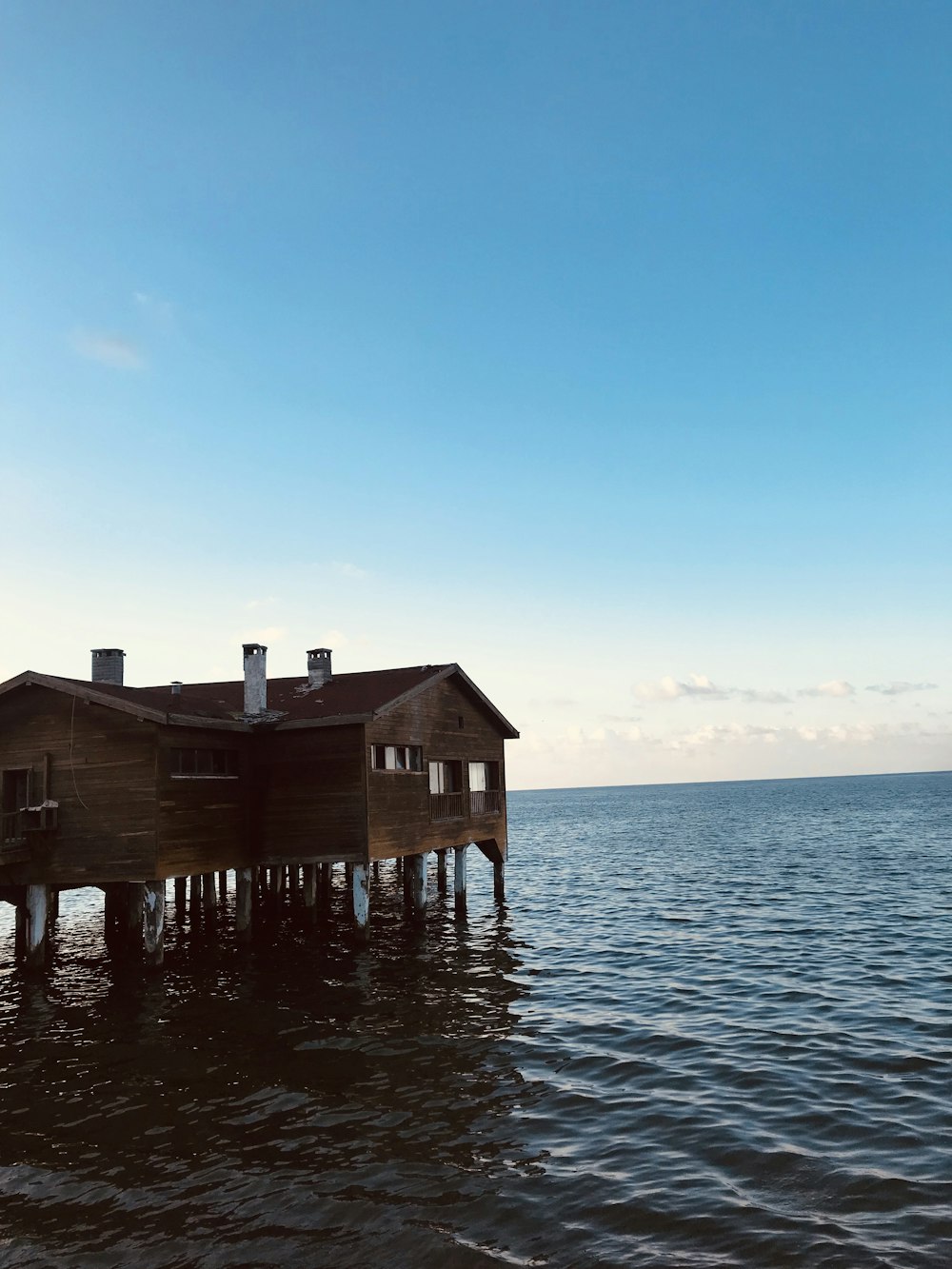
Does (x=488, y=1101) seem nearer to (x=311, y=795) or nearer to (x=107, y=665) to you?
(x=311, y=795)

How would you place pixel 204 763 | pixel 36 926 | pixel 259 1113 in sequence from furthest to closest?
pixel 204 763
pixel 36 926
pixel 259 1113

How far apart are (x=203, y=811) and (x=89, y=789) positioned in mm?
3084

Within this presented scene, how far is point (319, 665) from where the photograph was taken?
3256 centimetres

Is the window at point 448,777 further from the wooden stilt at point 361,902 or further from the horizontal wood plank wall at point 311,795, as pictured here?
the horizontal wood plank wall at point 311,795

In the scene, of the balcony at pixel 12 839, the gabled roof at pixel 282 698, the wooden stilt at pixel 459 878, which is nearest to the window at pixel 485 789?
the wooden stilt at pixel 459 878

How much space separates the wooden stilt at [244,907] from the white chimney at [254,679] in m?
5.14

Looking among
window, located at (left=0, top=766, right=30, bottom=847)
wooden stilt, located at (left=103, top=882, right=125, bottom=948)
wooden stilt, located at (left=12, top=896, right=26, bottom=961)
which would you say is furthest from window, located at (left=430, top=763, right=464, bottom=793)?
wooden stilt, located at (left=12, top=896, right=26, bottom=961)

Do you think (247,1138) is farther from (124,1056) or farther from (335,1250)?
(124,1056)

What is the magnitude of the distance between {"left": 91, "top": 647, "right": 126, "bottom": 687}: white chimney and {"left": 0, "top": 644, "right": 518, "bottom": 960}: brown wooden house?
0.05 meters

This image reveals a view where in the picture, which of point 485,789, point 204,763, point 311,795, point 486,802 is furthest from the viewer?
point 485,789

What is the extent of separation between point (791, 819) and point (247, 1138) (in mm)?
107434

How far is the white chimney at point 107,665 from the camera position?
102 feet

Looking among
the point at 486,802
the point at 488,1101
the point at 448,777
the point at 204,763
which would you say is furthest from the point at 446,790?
the point at 488,1101

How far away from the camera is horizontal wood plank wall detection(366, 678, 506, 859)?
27.5m
